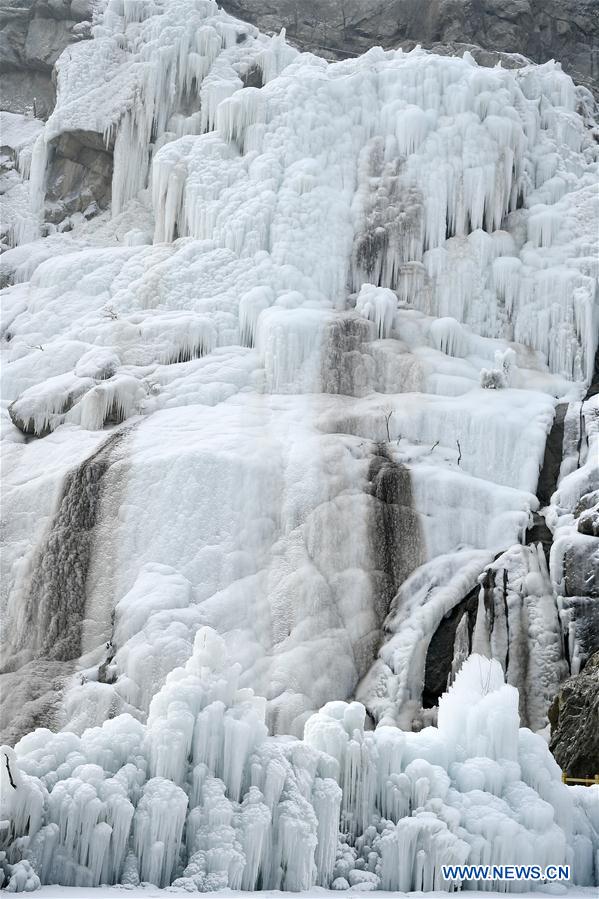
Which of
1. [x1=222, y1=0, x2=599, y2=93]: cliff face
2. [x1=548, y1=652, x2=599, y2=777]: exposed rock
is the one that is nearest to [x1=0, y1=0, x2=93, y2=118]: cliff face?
[x1=222, y1=0, x2=599, y2=93]: cliff face

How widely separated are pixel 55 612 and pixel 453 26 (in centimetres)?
2184

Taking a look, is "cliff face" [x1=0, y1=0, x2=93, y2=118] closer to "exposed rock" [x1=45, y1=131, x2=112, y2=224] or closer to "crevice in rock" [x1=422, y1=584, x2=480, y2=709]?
"exposed rock" [x1=45, y1=131, x2=112, y2=224]

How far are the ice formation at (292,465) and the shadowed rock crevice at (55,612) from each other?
0.05 metres

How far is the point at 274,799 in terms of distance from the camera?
11422 millimetres

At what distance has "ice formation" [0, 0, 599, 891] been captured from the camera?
11.6 metres

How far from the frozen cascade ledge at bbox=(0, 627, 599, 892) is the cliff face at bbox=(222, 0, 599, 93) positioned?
2557cm

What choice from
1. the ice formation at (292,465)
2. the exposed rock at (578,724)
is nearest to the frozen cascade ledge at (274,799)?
the ice formation at (292,465)

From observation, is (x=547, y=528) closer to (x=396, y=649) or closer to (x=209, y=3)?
(x=396, y=649)

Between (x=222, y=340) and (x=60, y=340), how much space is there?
138 inches

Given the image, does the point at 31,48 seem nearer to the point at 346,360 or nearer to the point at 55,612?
the point at 346,360

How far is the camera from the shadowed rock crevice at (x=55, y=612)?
18922mm

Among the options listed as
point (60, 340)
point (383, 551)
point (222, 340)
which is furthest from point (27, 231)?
point (383, 551)

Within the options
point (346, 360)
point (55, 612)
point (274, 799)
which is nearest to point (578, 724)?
point (274, 799)

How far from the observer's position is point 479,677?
43.3 ft
